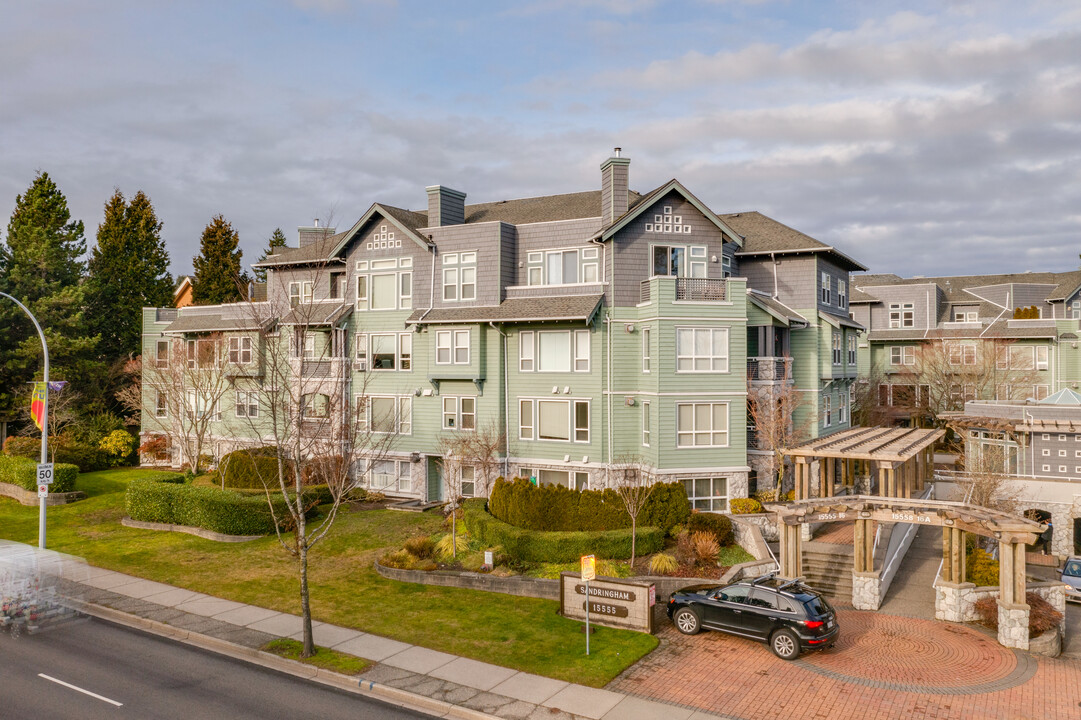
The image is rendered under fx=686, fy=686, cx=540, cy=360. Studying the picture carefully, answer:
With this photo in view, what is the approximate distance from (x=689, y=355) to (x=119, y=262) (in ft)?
164

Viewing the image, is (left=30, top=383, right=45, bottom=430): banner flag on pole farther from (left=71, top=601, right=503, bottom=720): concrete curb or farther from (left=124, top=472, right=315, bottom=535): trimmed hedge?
(left=71, top=601, right=503, bottom=720): concrete curb

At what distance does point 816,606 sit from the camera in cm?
1727

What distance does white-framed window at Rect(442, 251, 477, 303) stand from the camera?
33.3 meters

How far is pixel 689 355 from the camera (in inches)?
1131

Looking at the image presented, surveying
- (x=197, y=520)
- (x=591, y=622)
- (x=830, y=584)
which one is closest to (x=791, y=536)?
(x=830, y=584)

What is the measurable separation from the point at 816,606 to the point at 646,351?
14237 mm

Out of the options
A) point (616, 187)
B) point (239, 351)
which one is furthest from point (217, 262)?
point (616, 187)

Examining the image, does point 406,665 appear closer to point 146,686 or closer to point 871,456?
point 146,686

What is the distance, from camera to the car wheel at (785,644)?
1694 cm

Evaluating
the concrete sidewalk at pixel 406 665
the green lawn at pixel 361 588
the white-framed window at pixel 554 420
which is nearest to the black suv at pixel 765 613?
the green lawn at pixel 361 588

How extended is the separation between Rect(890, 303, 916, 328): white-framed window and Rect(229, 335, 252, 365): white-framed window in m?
52.6

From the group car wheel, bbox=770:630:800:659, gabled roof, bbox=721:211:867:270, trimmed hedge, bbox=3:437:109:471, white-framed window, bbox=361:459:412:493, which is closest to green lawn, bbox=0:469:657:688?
car wheel, bbox=770:630:800:659

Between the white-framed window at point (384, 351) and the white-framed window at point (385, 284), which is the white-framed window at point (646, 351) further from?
the white-framed window at point (385, 284)

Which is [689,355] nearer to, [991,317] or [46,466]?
[46,466]
